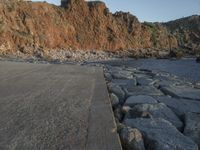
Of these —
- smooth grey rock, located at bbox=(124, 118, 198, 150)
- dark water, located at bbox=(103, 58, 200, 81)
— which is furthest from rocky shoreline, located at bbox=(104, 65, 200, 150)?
dark water, located at bbox=(103, 58, 200, 81)

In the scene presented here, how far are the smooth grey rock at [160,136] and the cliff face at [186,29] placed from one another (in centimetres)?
8807

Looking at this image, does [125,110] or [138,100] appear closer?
[125,110]

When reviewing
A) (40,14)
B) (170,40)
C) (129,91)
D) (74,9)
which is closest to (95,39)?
(74,9)

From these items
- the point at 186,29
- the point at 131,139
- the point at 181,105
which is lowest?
the point at 181,105

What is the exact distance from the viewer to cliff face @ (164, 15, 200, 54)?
92.1 m

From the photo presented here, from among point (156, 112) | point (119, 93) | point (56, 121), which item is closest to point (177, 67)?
point (119, 93)

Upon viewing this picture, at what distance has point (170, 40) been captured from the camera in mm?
79938

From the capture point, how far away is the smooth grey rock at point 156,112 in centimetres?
322

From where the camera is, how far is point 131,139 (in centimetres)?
237

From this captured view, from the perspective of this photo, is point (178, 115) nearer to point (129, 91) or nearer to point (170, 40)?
point (129, 91)

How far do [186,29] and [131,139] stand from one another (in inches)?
4110

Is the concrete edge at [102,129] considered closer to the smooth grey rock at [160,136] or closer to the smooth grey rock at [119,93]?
the smooth grey rock at [160,136]

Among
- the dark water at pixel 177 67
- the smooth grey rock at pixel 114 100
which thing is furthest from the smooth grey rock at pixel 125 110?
the dark water at pixel 177 67

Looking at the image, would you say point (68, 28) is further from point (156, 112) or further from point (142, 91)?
point (156, 112)
